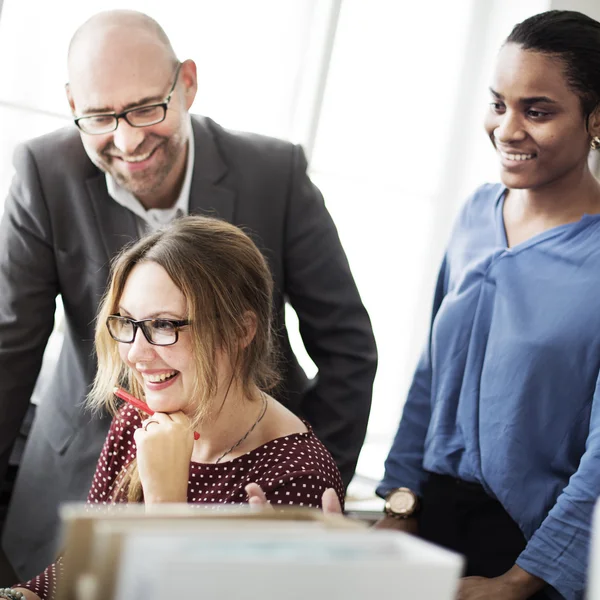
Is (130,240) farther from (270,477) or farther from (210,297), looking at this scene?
(270,477)

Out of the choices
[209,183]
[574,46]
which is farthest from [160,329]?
[574,46]

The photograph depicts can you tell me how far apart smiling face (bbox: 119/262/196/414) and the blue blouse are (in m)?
0.49

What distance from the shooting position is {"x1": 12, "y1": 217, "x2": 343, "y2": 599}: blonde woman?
152 cm

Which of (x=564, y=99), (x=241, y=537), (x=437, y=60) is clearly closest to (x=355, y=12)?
(x=437, y=60)

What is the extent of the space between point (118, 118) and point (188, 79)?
0.20m

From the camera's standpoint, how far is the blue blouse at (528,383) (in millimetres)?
1499

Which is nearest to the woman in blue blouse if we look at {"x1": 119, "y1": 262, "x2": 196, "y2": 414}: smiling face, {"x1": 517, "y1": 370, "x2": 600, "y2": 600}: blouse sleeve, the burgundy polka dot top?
{"x1": 517, "y1": 370, "x2": 600, "y2": 600}: blouse sleeve

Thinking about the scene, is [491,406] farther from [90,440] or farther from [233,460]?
[90,440]

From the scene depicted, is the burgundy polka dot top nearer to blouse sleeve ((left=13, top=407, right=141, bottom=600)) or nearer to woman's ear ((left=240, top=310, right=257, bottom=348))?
blouse sleeve ((left=13, top=407, right=141, bottom=600))

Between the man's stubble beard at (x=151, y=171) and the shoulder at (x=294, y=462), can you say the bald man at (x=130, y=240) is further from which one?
the shoulder at (x=294, y=462)

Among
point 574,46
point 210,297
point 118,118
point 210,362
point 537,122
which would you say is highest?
point 574,46

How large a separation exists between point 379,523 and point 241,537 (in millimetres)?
1174

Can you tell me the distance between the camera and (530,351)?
1.55 metres

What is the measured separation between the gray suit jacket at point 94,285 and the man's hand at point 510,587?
50 cm
